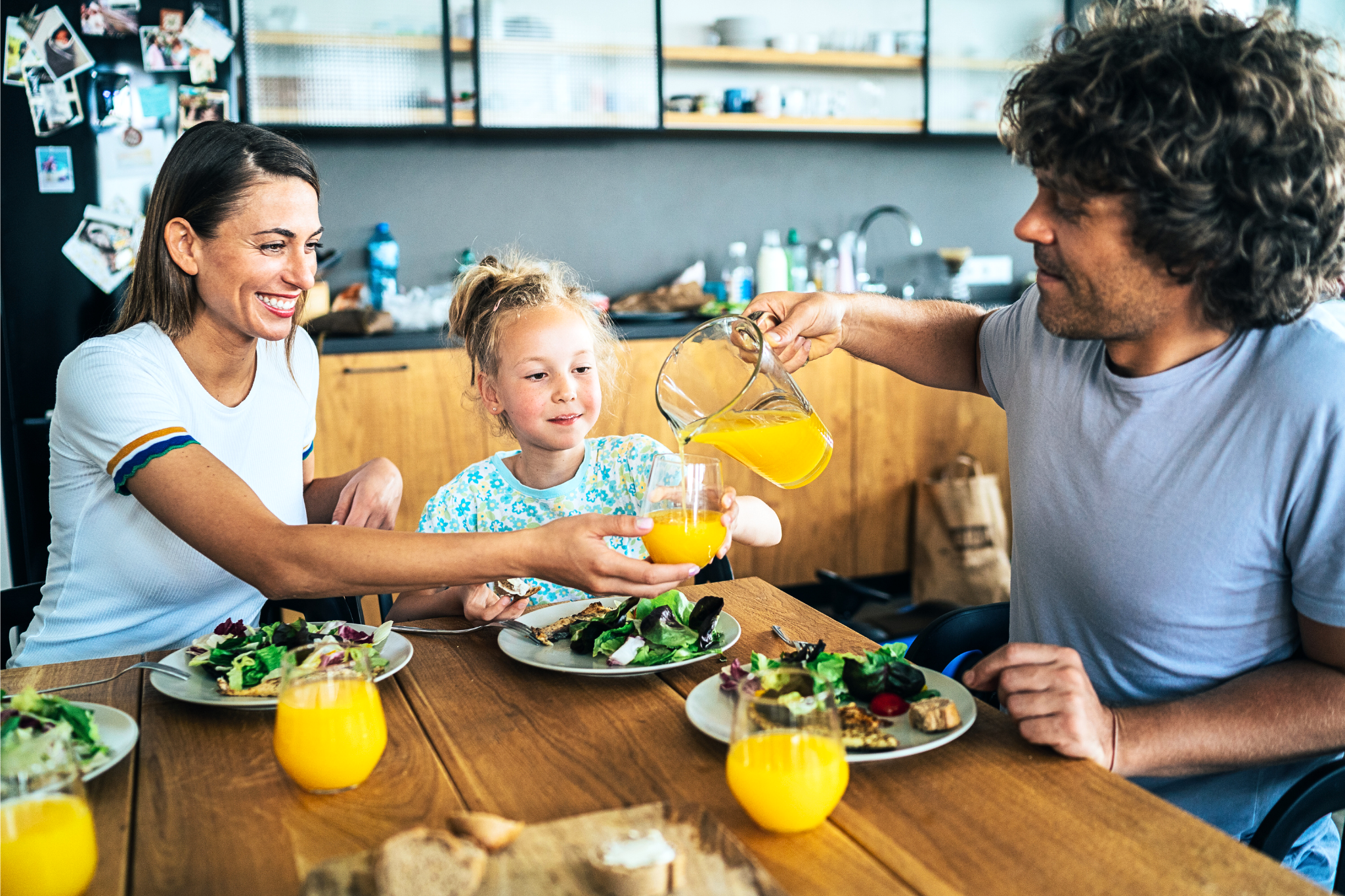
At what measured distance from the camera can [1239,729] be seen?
104 centimetres

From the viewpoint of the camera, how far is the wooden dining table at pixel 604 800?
767 millimetres

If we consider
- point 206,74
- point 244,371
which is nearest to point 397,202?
point 206,74

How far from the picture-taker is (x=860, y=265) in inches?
161

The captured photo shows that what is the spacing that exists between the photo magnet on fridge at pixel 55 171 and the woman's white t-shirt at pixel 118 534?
1708 mm

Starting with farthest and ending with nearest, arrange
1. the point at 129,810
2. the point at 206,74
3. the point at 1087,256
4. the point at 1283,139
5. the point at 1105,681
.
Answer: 1. the point at 206,74
2. the point at 1105,681
3. the point at 1087,256
4. the point at 1283,139
5. the point at 129,810

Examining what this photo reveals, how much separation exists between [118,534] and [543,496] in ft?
2.17

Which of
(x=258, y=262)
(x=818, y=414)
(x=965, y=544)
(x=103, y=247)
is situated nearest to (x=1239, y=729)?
(x=258, y=262)

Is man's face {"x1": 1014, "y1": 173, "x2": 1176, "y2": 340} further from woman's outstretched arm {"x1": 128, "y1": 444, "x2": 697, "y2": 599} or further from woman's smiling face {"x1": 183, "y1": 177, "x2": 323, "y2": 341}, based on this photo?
woman's smiling face {"x1": 183, "y1": 177, "x2": 323, "y2": 341}

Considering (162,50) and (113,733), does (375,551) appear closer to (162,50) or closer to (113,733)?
(113,733)

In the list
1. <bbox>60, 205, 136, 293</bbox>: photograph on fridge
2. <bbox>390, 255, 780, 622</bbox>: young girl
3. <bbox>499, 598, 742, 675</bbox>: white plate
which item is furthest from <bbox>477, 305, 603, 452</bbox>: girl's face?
<bbox>60, 205, 136, 293</bbox>: photograph on fridge

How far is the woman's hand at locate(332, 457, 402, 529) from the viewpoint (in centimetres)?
157

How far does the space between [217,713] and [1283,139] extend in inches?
48.3

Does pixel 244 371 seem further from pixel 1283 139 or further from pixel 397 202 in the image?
pixel 397 202

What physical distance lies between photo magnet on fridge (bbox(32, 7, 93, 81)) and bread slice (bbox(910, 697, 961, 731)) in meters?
3.02
